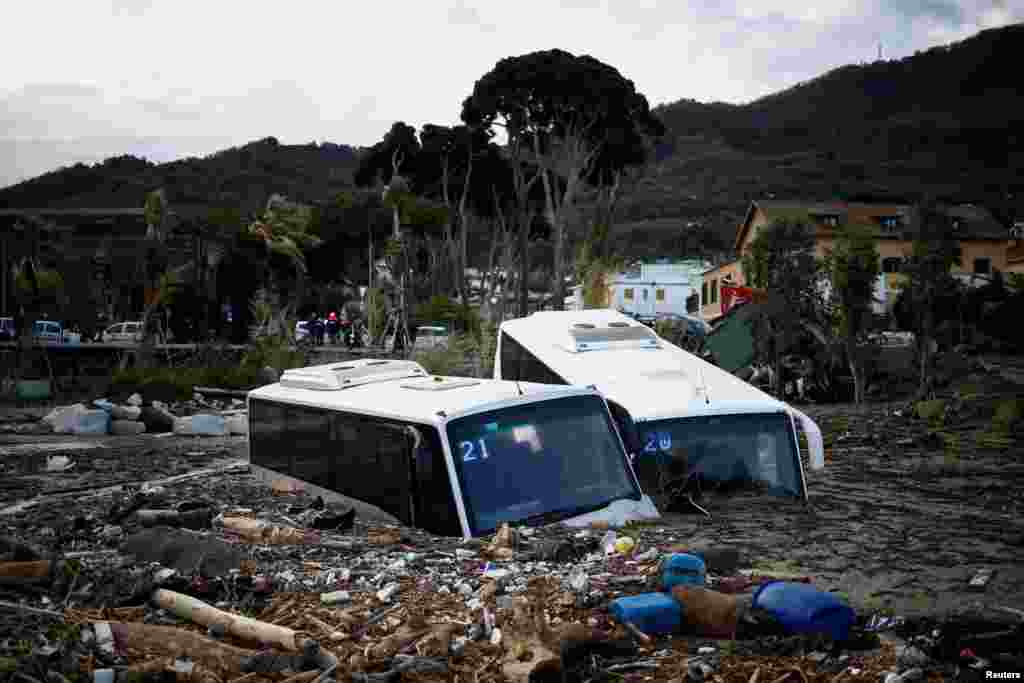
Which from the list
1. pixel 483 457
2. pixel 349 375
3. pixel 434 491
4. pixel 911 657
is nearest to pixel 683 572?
pixel 911 657

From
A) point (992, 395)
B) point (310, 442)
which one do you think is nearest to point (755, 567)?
point (310, 442)

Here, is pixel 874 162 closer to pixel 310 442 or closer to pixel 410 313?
pixel 410 313

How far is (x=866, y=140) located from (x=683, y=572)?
142 m

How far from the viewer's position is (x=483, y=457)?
8.98 metres

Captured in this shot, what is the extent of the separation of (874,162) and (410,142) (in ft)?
290

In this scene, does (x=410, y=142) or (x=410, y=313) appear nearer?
(x=410, y=313)

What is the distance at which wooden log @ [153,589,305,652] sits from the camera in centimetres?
595

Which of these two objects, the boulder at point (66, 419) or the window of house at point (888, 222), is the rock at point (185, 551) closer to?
the boulder at point (66, 419)

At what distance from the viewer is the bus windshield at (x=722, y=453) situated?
11195 mm

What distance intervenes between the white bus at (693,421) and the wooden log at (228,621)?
18.4ft

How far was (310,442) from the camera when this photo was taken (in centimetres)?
1182

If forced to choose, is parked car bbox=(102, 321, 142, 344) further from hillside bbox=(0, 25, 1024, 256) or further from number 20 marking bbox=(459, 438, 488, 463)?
number 20 marking bbox=(459, 438, 488, 463)

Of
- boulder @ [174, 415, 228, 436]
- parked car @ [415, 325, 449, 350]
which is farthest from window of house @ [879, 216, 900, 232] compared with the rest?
boulder @ [174, 415, 228, 436]

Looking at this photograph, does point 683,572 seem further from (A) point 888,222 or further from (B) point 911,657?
(A) point 888,222
